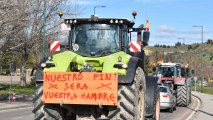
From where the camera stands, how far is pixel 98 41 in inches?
397

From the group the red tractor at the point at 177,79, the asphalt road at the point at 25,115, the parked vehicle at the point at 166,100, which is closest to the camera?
the asphalt road at the point at 25,115

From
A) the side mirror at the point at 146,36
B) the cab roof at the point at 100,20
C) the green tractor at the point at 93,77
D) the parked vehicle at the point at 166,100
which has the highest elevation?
the cab roof at the point at 100,20

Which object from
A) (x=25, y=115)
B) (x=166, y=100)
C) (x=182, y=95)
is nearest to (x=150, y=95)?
(x=25, y=115)

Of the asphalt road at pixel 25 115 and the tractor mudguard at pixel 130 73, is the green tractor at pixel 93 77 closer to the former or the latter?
the tractor mudguard at pixel 130 73

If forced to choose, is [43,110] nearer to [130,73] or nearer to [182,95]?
[130,73]

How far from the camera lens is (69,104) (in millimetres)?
9164

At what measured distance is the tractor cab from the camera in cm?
1005

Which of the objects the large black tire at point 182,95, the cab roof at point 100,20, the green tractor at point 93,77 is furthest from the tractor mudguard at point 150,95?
the large black tire at point 182,95

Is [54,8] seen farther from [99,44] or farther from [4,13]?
[99,44]

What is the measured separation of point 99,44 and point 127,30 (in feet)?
3.45

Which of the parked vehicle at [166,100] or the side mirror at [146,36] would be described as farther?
the parked vehicle at [166,100]

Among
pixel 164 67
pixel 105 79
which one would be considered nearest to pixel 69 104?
pixel 105 79

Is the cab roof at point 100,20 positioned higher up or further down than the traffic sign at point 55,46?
higher up

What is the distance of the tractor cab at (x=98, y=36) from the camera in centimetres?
1005
